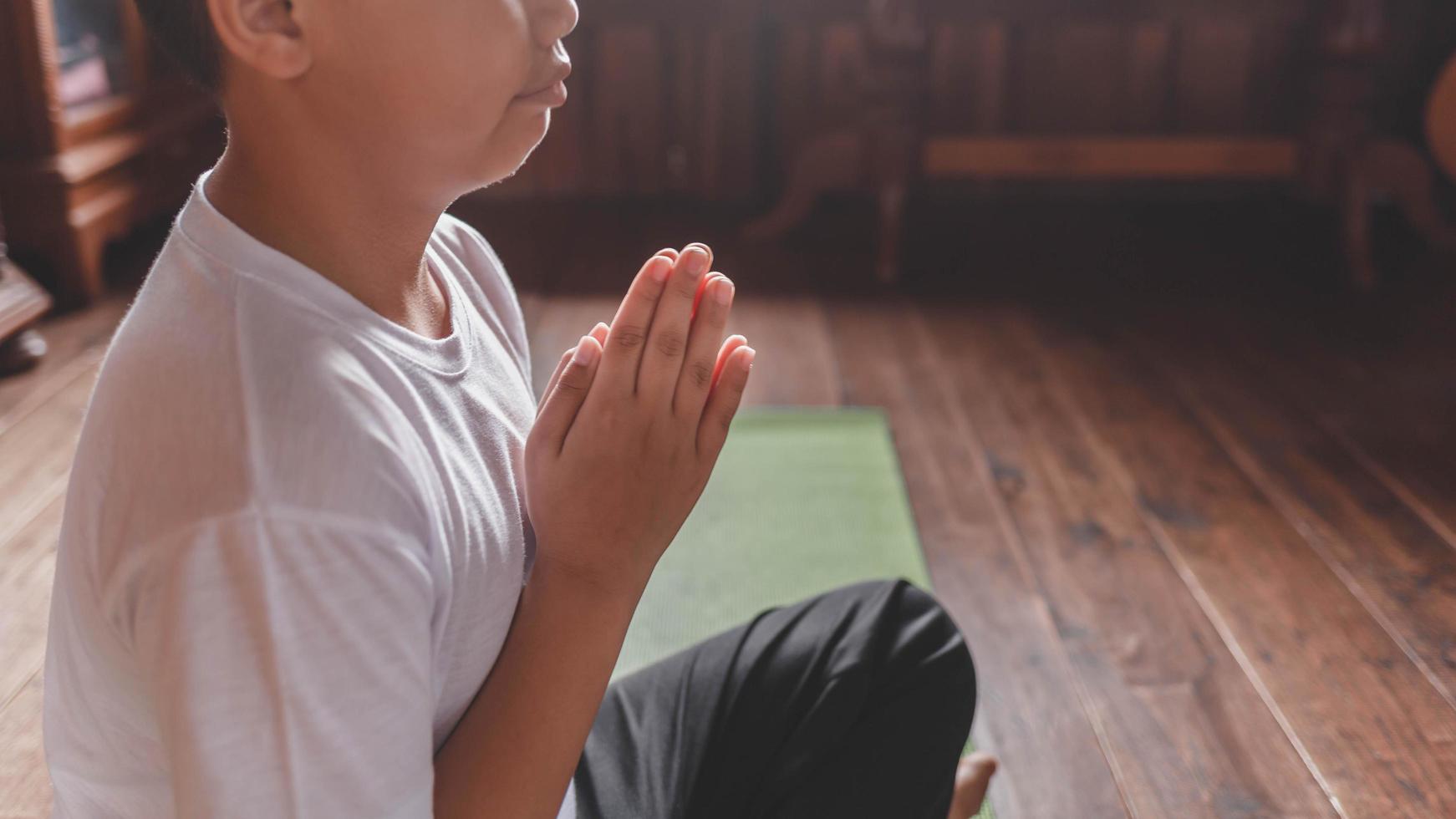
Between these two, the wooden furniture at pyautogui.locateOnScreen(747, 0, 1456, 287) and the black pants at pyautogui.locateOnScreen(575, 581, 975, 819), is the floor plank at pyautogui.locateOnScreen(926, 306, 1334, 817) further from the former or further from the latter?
the wooden furniture at pyautogui.locateOnScreen(747, 0, 1456, 287)

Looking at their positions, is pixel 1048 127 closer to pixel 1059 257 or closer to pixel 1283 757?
pixel 1059 257

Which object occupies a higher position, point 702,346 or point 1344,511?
point 702,346

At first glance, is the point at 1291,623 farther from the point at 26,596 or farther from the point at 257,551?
the point at 26,596

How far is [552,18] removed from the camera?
0.56 metres

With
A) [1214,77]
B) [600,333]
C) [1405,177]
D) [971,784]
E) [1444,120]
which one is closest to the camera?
[600,333]

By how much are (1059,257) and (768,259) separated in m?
0.67

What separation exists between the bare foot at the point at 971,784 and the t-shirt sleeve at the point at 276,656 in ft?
2.30

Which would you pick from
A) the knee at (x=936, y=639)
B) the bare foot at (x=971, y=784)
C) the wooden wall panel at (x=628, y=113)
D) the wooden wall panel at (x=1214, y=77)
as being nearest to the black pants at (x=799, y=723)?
the knee at (x=936, y=639)

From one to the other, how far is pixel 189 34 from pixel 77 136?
2237mm

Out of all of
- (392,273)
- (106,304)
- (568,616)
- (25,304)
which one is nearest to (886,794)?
(568,616)

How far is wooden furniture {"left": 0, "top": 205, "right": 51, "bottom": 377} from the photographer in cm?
209

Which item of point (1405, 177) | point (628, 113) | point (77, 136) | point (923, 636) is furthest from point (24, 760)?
point (1405, 177)

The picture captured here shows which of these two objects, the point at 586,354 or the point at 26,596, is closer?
the point at 586,354

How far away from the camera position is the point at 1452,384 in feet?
6.92
